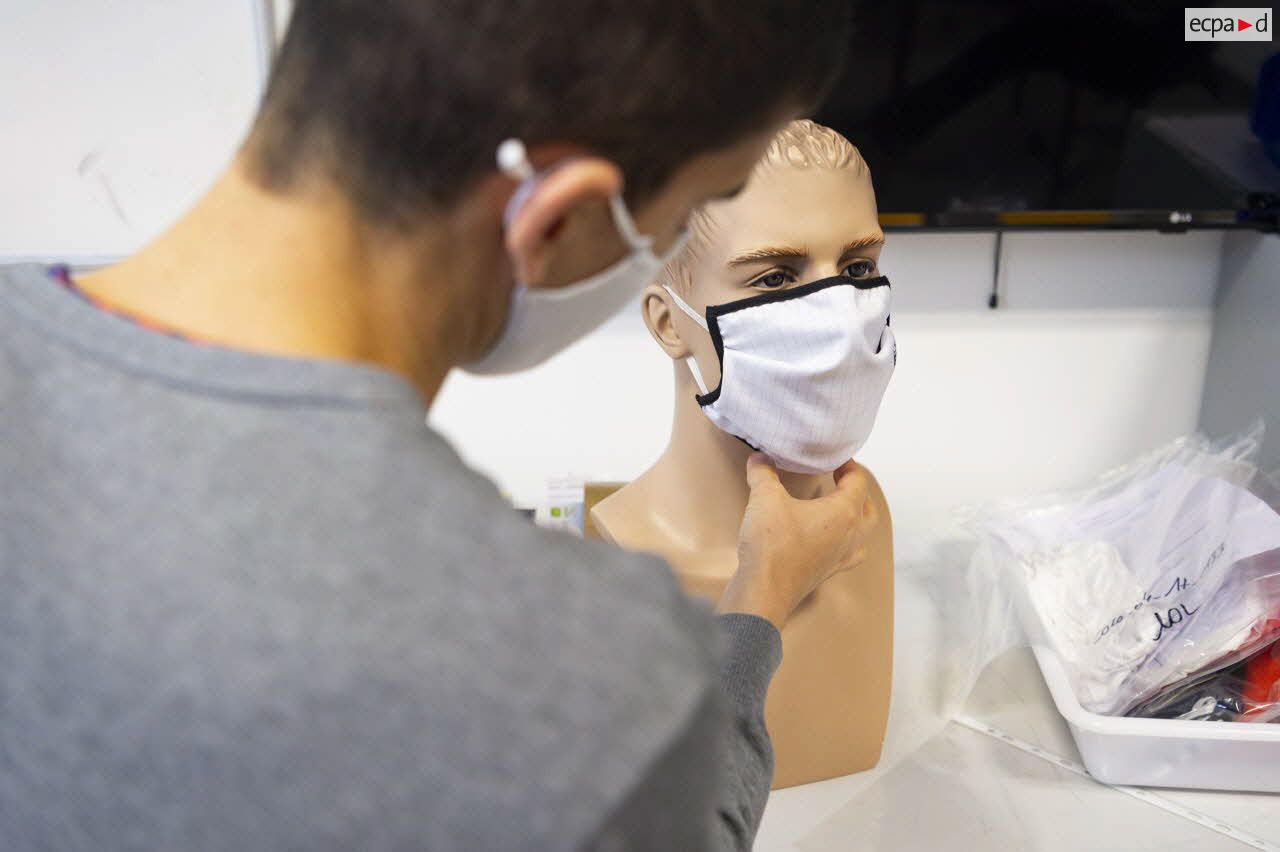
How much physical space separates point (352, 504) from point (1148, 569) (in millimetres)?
1360

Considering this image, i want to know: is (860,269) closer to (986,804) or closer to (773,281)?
(773,281)

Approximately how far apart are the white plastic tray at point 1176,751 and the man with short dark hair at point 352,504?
1041 mm

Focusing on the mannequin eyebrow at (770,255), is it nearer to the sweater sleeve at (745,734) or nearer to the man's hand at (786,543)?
the man's hand at (786,543)

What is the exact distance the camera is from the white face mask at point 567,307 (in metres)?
0.67

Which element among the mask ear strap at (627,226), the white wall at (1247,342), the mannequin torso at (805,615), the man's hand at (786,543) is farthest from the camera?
the white wall at (1247,342)

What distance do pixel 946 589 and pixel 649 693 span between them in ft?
5.03

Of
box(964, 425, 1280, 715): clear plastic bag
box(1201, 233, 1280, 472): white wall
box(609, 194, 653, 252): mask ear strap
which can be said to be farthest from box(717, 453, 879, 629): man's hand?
box(1201, 233, 1280, 472): white wall

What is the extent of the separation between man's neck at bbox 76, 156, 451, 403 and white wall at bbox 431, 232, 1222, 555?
4.90 ft

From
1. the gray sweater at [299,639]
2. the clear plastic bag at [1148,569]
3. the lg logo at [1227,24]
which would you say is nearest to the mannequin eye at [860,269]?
the clear plastic bag at [1148,569]

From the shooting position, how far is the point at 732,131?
60 centimetres

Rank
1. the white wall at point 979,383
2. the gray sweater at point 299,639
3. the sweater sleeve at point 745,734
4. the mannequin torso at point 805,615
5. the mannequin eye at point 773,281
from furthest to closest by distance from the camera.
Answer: the white wall at point 979,383 → the mannequin torso at point 805,615 → the mannequin eye at point 773,281 → the sweater sleeve at point 745,734 → the gray sweater at point 299,639

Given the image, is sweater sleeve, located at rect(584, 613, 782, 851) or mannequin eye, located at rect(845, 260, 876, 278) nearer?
sweater sleeve, located at rect(584, 613, 782, 851)

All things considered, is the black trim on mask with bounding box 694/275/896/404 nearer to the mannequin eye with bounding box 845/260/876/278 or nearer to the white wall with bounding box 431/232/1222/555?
the mannequin eye with bounding box 845/260/876/278

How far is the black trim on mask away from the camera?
4.05 ft
